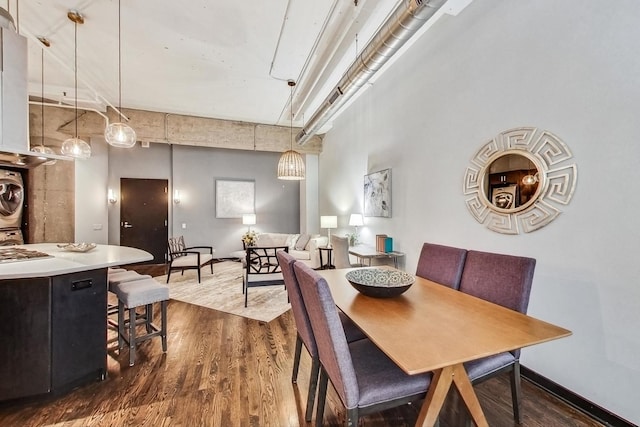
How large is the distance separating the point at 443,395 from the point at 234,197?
6660 mm

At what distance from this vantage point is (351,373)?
3.92ft

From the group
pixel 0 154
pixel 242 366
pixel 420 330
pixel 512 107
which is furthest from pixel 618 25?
pixel 0 154

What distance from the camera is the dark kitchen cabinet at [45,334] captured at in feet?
5.88

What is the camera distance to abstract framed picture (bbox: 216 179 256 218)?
6.99 metres

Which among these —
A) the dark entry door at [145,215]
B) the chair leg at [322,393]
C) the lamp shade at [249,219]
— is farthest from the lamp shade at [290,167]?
the dark entry door at [145,215]

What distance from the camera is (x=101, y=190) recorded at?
222 inches

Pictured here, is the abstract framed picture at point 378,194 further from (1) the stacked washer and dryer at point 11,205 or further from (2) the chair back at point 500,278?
(1) the stacked washer and dryer at point 11,205

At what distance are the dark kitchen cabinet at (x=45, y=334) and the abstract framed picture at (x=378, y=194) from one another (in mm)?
3387

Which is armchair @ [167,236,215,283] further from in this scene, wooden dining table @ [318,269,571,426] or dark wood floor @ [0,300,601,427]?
wooden dining table @ [318,269,571,426]

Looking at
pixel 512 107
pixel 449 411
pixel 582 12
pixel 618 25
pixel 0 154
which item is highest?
pixel 582 12

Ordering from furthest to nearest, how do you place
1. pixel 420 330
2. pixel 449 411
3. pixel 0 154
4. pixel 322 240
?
pixel 322 240 < pixel 0 154 < pixel 449 411 < pixel 420 330

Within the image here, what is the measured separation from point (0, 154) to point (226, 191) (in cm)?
490

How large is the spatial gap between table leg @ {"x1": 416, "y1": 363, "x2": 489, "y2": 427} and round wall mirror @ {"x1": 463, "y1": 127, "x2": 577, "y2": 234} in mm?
1474

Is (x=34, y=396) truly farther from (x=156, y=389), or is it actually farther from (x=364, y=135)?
(x=364, y=135)
